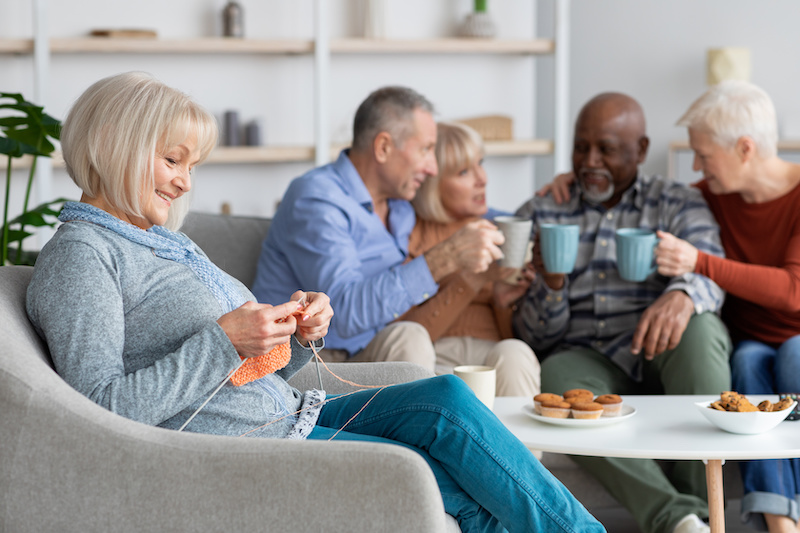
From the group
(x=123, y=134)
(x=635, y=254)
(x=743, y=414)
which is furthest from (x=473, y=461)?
(x=635, y=254)

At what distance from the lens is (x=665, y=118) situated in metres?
5.51

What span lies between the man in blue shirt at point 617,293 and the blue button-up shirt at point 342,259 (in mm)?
438

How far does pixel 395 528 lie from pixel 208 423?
388mm

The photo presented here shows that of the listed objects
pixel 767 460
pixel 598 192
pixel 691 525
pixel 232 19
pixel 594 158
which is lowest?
pixel 691 525

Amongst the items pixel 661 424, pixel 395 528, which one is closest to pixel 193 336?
pixel 395 528

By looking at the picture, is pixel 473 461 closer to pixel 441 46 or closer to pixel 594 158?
pixel 594 158

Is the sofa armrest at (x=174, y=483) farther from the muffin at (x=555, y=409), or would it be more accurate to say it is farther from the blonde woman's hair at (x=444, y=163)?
the blonde woman's hair at (x=444, y=163)

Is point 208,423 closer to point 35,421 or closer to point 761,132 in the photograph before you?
point 35,421

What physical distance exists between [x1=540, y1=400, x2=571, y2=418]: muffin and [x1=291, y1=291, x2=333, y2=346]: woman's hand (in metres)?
0.49

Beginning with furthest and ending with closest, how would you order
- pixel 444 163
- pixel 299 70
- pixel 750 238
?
pixel 299 70 < pixel 444 163 < pixel 750 238

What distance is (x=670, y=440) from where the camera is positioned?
1622 millimetres

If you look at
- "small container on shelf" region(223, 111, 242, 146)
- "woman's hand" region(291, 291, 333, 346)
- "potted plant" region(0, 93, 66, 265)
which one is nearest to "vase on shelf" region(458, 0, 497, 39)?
"small container on shelf" region(223, 111, 242, 146)

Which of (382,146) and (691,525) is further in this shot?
(382,146)

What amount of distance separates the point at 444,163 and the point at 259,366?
151 cm
